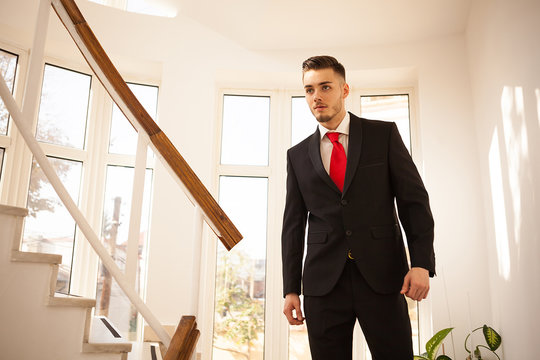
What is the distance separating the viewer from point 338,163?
146 cm

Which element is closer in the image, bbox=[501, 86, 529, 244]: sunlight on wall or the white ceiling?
bbox=[501, 86, 529, 244]: sunlight on wall

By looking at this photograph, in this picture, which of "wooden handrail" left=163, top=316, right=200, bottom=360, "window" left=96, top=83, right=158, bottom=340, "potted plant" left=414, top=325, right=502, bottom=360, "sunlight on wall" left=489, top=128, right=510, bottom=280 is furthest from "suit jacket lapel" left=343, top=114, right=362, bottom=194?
"window" left=96, top=83, right=158, bottom=340

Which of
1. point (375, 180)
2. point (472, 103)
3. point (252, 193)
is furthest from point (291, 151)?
point (472, 103)

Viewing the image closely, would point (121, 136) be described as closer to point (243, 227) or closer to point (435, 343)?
point (243, 227)

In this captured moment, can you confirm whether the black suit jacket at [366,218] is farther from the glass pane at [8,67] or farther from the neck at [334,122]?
the glass pane at [8,67]

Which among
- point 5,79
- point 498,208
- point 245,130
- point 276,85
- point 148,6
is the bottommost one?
point 498,208

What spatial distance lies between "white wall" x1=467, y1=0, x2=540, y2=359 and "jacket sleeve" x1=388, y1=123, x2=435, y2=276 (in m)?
0.87

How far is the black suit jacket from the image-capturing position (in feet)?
4.21

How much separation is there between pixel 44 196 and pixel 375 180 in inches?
108

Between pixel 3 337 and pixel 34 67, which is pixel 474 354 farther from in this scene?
pixel 34 67

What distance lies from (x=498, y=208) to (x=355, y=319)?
1.80 metres

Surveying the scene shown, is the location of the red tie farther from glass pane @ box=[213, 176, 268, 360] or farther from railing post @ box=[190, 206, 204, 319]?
glass pane @ box=[213, 176, 268, 360]

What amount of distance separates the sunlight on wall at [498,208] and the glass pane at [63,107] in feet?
10.3

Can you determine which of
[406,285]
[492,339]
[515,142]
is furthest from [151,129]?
[492,339]
